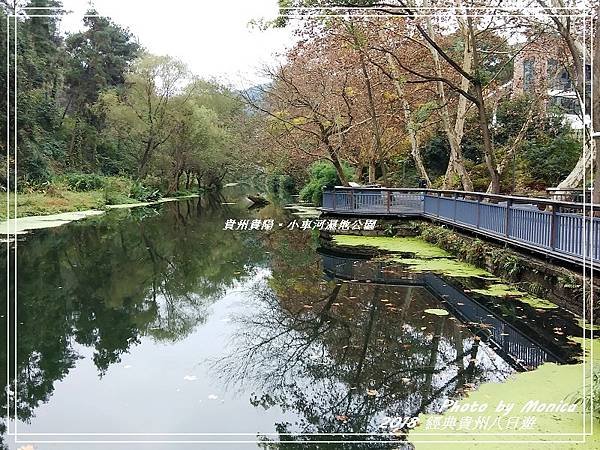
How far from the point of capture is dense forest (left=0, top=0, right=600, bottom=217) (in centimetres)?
1456

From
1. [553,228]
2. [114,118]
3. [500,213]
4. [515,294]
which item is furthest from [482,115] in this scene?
[114,118]

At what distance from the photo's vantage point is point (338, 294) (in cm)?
921

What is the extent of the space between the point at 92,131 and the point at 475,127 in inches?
1074

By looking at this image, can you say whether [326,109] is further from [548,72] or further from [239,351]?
[239,351]

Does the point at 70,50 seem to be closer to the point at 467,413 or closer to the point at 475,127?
the point at 475,127

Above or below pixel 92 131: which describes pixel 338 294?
below

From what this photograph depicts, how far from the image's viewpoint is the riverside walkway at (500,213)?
A: 696cm

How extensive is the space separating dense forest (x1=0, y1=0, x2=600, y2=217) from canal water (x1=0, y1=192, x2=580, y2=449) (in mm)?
2450

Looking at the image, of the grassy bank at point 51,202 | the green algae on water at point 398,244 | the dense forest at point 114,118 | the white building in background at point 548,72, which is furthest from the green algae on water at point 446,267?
the dense forest at point 114,118

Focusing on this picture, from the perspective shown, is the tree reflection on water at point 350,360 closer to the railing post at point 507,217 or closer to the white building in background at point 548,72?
the railing post at point 507,217

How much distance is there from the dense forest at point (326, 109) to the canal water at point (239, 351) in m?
2.45

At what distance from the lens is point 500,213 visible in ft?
33.4

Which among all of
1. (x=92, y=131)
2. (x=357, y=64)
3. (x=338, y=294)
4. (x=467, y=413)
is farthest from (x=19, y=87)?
(x=467, y=413)

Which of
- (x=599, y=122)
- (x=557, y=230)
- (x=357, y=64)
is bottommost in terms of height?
(x=557, y=230)
